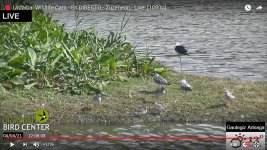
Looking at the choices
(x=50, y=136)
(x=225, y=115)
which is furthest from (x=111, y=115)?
(x=225, y=115)

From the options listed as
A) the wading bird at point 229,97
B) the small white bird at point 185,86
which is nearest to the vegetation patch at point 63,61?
the small white bird at point 185,86

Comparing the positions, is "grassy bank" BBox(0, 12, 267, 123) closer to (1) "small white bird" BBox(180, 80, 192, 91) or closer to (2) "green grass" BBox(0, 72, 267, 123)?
(2) "green grass" BBox(0, 72, 267, 123)

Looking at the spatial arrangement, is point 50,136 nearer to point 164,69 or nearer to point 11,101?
point 11,101

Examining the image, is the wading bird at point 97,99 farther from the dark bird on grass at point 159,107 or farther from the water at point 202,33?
the water at point 202,33

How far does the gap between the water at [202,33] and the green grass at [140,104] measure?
1.99 m

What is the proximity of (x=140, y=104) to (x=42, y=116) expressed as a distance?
1.82 m

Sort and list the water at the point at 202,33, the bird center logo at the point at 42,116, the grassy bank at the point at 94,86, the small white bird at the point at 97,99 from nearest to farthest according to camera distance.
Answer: the bird center logo at the point at 42,116 → the grassy bank at the point at 94,86 → the small white bird at the point at 97,99 → the water at the point at 202,33

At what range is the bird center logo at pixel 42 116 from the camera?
8270mm

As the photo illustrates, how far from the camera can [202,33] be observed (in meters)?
19.2

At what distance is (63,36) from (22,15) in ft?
3.46

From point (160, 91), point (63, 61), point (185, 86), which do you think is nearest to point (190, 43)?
point (185, 86)

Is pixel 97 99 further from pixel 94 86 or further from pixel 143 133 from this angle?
pixel 143 133

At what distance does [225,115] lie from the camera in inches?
347

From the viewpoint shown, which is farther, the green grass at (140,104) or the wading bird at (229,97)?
the wading bird at (229,97)
